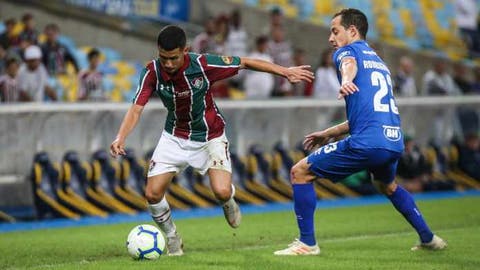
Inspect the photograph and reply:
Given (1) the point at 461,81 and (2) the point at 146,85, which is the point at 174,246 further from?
(1) the point at 461,81

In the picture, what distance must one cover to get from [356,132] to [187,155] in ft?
5.72

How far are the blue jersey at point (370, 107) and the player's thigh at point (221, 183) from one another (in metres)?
1.40

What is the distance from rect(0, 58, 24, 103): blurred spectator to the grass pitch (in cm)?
362

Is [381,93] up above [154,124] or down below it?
above

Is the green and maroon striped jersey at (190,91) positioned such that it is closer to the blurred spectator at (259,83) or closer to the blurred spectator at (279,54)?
the blurred spectator at (259,83)

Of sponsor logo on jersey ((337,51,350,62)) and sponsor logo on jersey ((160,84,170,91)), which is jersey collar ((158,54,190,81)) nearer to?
sponsor logo on jersey ((160,84,170,91))

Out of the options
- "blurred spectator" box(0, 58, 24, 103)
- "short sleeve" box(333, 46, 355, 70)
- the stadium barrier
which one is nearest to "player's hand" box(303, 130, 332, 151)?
"short sleeve" box(333, 46, 355, 70)

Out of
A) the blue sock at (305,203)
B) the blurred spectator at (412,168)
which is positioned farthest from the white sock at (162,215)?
the blurred spectator at (412,168)

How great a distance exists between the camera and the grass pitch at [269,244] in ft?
31.3

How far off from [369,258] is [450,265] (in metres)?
0.87

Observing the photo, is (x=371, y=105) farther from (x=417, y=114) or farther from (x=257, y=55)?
(x=417, y=114)

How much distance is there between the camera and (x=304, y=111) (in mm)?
19281

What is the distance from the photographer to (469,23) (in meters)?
26.4

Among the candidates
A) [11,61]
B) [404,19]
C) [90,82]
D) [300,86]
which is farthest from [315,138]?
[404,19]
